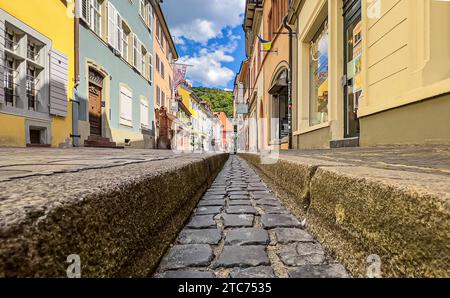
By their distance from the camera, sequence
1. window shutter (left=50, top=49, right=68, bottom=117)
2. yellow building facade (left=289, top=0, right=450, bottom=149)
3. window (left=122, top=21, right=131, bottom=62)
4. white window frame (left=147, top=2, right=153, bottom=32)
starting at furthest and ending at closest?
white window frame (left=147, top=2, right=153, bottom=32), window (left=122, top=21, right=131, bottom=62), window shutter (left=50, top=49, right=68, bottom=117), yellow building facade (left=289, top=0, right=450, bottom=149)

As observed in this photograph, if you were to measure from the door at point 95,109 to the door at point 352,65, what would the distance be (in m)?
8.31

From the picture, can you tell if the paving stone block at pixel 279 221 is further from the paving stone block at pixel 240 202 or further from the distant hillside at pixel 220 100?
the distant hillside at pixel 220 100

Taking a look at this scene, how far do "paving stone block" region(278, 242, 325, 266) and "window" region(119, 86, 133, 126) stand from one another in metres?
12.3

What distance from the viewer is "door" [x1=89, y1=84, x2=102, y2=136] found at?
33.8ft

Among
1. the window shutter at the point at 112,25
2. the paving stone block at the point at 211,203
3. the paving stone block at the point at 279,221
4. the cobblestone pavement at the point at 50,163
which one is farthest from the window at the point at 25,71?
the paving stone block at the point at 279,221

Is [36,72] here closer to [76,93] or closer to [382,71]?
[76,93]

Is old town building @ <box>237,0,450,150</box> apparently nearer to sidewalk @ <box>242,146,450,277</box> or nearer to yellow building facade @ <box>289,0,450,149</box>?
yellow building facade @ <box>289,0,450,149</box>

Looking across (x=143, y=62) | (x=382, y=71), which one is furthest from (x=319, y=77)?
(x=143, y=62)

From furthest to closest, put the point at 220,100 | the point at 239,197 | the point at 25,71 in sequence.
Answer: the point at 220,100 → the point at 25,71 → the point at 239,197

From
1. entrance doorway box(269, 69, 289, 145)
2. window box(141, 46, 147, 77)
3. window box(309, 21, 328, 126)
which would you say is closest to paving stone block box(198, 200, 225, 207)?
window box(309, 21, 328, 126)

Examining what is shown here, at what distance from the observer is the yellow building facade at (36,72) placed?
6.48 meters

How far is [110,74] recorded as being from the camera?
11.5 metres

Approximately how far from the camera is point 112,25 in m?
11.5

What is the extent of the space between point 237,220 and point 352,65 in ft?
A: 15.3
